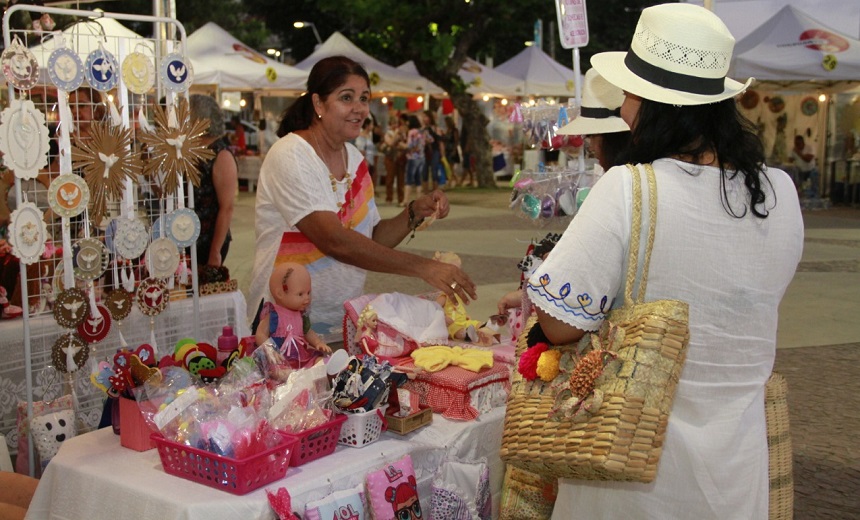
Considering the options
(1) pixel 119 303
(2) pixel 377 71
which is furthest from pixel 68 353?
(2) pixel 377 71

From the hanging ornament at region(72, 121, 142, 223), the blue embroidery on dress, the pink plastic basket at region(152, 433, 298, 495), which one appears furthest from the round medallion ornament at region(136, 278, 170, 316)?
the blue embroidery on dress

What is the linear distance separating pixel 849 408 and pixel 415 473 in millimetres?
3801

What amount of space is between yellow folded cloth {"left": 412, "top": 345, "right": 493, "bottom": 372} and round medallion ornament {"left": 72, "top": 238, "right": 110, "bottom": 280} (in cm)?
144

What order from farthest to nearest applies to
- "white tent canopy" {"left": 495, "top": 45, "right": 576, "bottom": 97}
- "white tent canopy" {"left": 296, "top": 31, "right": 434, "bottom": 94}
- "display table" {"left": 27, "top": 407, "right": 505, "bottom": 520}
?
1. "white tent canopy" {"left": 495, "top": 45, "right": 576, "bottom": 97}
2. "white tent canopy" {"left": 296, "top": 31, "right": 434, "bottom": 94}
3. "display table" {"left": 27, "top": 407, "right": 505, "bottom": 520}

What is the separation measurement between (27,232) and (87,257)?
289mm

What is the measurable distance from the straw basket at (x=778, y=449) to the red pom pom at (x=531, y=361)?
127 cm

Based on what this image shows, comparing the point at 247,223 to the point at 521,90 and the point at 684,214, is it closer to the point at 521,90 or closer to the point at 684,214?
the point at 521,90

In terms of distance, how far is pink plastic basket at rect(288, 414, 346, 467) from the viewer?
2.55 meters

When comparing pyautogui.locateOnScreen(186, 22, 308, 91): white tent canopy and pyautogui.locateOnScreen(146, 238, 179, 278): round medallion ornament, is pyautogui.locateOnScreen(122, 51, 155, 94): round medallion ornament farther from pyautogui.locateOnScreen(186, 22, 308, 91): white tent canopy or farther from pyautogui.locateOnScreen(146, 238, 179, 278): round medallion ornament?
pyautogui.locateOnScreen(186, 22, 308, 91): white tent canopy

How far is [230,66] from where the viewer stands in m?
17.2

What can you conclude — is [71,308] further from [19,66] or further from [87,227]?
[19,66]

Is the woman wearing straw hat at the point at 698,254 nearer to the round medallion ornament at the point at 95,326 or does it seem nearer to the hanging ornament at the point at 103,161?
the hanging ornament at the point at 103,161

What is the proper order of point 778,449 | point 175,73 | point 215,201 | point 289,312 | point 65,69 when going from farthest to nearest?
point 215,201
point 175,73
point 65,69
point 289,312
point 778,449

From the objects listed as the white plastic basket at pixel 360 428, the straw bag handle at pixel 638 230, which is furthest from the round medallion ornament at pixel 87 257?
the straw bag handle at pixel 638 230
